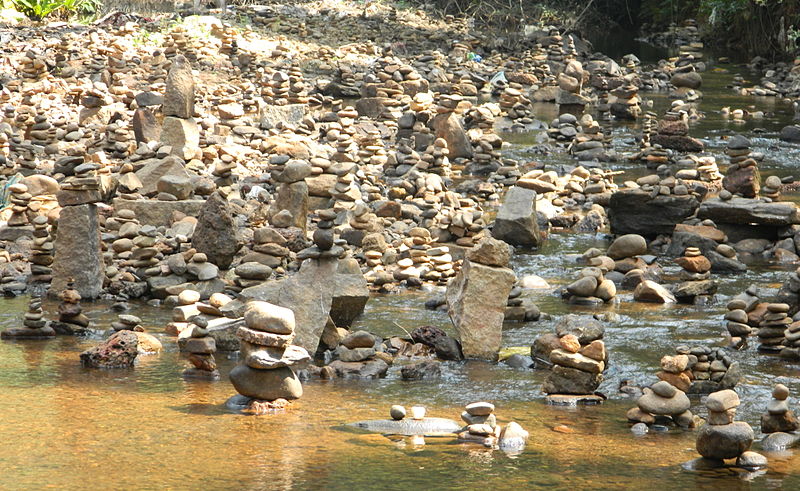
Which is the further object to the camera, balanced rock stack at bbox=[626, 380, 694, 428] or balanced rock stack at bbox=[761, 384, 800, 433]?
balanced rock stack at bbox=[626, 380, 694, 428]

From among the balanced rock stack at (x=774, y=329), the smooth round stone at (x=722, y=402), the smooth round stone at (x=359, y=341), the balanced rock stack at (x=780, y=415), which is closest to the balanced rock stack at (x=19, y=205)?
the smooth round stone at (x=359, y=341)

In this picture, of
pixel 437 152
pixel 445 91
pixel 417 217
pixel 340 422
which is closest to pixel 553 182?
pixel 437 152

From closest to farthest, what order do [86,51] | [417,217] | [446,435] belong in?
1. [446,435]
2. [417,217]
3. [86,51]

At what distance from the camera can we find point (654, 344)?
8906 mm

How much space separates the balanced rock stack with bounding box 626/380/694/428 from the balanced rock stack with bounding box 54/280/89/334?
15.0 feet

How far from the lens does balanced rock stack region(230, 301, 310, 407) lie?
6801 millimetres

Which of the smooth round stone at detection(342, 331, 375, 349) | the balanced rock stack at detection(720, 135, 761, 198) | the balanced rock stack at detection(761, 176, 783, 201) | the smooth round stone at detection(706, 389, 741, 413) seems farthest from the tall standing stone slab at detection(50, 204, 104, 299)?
the balanced rock stack at detection(761, 176, 783, 201)

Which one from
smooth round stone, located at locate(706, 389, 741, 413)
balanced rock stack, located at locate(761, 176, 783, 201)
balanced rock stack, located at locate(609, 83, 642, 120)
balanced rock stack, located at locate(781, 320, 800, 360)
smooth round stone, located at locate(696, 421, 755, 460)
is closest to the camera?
smooth round stone, located at locate(696, 421, 755, 460)

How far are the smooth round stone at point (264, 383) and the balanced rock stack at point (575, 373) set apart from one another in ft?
5.91

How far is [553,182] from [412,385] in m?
8.43

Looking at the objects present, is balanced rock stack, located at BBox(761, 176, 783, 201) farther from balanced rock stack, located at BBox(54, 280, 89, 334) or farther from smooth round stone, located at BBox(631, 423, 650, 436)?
balanced rock stack, located at BBox(54, 280, 89, 334)

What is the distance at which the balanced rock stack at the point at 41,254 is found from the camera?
10375 mm

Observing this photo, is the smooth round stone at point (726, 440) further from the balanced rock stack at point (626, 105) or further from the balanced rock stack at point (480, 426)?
the balanced rock stack at point (626, 105)

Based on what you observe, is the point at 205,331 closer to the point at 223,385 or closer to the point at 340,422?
the point at 223,385
